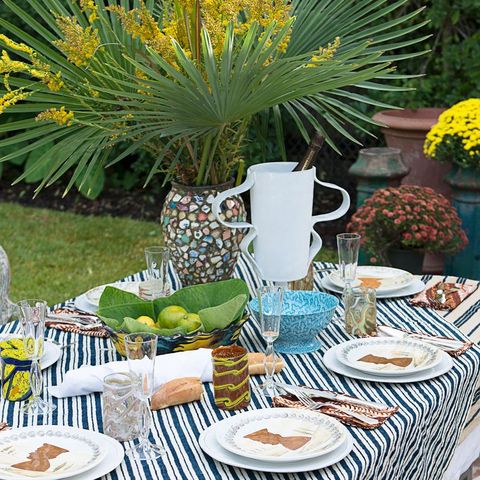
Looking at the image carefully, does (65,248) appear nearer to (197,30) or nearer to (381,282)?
(381,282)

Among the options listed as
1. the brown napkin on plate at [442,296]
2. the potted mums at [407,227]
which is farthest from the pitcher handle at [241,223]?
the potted mums at [407,227]

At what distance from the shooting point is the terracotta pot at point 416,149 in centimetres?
532

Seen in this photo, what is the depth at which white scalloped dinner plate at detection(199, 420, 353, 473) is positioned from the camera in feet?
5.57

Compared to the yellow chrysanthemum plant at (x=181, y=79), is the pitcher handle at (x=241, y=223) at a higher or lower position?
lower

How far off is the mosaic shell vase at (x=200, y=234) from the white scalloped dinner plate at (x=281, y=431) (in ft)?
2.24

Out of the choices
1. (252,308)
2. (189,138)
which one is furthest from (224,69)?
(252,308)

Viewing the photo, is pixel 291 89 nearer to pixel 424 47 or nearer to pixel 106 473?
pixel 106 473

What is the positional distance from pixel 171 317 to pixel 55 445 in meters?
0.54

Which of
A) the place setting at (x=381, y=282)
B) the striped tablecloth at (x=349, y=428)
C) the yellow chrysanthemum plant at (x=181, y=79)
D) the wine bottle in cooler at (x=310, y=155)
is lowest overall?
the striped tablecloth at (x=349, y=428)

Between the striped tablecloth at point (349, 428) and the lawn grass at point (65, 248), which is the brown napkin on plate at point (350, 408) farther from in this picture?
the lawn grass at point (65, 248)

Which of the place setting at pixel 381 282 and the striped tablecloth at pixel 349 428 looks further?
the place setting at pixel 381 282

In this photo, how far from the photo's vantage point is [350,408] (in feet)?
6.44

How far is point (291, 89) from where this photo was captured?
2266 mm

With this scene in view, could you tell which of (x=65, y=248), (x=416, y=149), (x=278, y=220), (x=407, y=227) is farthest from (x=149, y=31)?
(x=65, y=248)
